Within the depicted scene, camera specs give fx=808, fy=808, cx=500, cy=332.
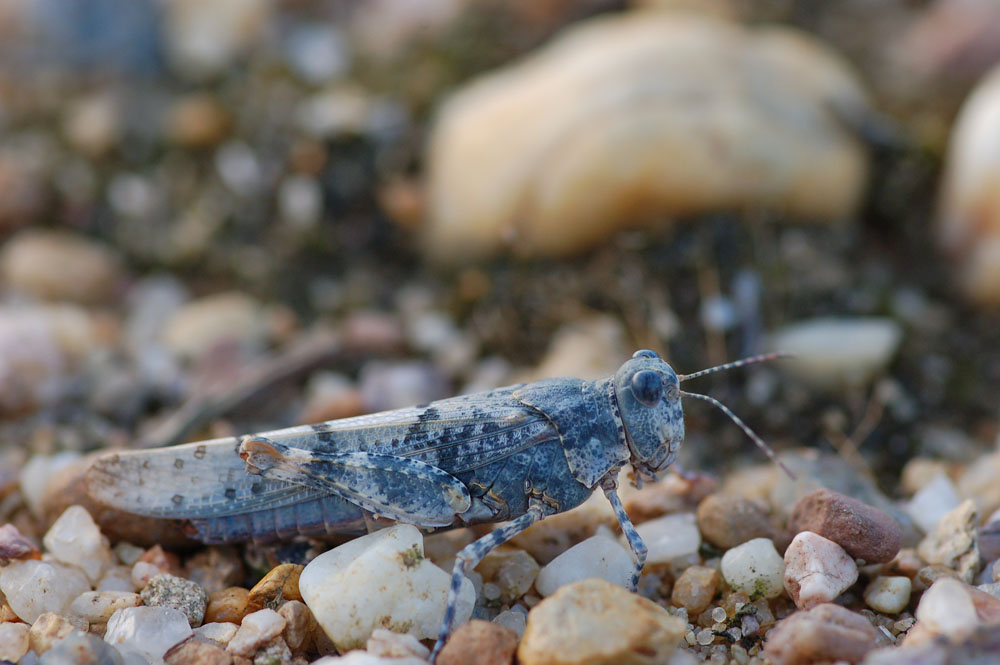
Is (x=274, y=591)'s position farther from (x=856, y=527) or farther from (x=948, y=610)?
(x=948, y=610)

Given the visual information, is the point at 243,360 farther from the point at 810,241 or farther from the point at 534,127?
the point at 810,241

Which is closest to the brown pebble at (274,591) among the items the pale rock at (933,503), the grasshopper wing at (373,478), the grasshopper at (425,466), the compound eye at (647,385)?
the grasshopper at (425,466)

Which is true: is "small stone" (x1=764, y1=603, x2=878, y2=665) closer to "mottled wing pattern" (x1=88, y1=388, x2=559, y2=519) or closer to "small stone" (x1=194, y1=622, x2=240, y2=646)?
"mottled wing pattern" (x1=88, y1=388, x2=559, y2=519)

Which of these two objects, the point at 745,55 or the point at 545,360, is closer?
the point at 545,360

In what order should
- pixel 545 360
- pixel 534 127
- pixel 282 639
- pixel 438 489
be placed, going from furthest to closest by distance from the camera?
pixel 534 127
pixel 545 360
pixel 438 489
pixel 282 639

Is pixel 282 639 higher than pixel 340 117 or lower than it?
lower

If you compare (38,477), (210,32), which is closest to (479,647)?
(38,477)

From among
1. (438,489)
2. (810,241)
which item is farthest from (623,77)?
(438,489)

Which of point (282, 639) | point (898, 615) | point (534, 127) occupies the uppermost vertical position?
point (534, 127)
